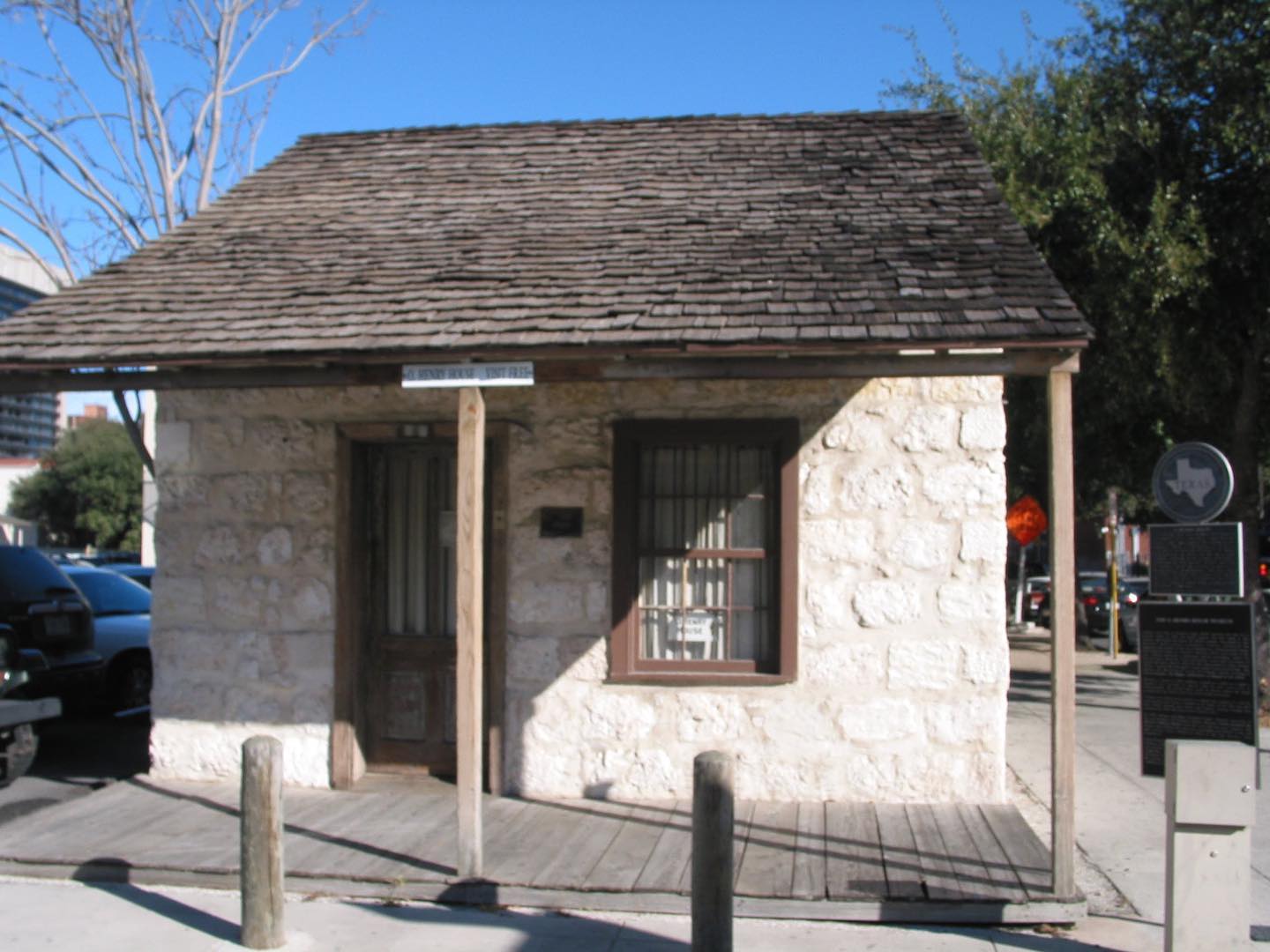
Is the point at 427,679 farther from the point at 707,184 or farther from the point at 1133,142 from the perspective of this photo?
the point at 1133,142

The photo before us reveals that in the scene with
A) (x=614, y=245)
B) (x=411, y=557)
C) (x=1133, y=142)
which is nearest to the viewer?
(x=614, y=245)

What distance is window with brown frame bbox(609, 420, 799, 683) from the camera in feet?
26.1

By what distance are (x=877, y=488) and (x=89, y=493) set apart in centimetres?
4954

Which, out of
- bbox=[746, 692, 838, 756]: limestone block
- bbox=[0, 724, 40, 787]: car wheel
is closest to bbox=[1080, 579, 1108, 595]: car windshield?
bbox=[746, 692, 838, 756]: limestone block

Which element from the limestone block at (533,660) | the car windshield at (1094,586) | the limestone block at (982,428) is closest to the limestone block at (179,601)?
the limestone block at (533,660)

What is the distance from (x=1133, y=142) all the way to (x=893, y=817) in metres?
7.77

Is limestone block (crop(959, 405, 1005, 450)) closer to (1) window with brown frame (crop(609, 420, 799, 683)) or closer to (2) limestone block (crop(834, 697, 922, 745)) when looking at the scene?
(1) window with brown frame (crop(609, 420, 799, 683))

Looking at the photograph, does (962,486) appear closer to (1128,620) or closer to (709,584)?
(709,584)

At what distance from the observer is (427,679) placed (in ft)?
27.5

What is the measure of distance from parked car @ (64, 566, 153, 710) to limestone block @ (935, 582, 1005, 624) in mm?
7379

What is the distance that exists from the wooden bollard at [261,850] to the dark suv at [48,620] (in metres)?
4.52

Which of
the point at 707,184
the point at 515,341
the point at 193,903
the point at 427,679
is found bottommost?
the point at 193,903

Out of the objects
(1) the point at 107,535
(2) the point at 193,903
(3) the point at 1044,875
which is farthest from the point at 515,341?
(1) the point at 107,535

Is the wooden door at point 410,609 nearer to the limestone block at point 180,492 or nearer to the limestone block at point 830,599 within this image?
the limestone block at point 180,492
